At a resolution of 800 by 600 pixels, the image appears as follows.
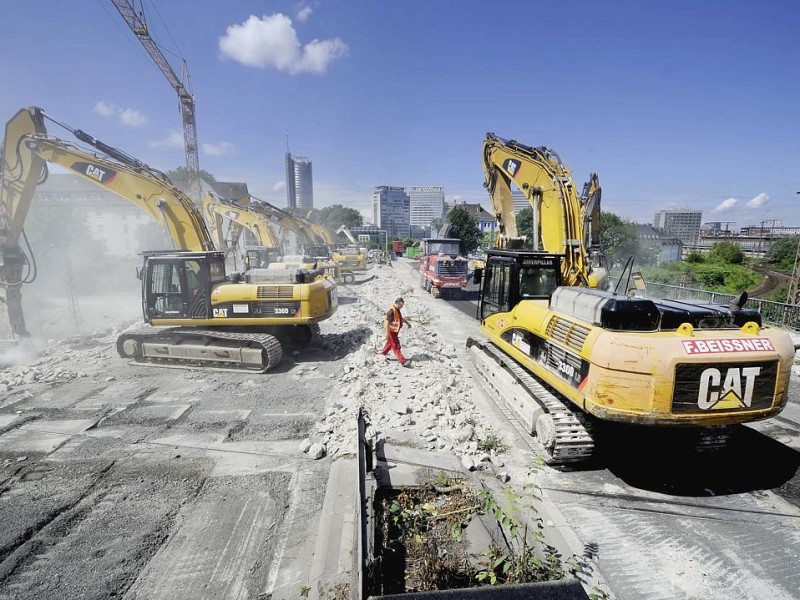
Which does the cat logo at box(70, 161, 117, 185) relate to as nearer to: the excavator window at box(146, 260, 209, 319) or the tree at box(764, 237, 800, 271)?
the excavator window at box(146, 260, 209, 319)

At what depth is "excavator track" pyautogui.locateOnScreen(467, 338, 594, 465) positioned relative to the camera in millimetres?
4648

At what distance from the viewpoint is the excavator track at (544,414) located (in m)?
4.65

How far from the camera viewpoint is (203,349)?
855 centimetres

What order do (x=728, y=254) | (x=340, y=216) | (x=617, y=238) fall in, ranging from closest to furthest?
(x=617, y=238) → (x=728, y=254) → (x=340, y=216)

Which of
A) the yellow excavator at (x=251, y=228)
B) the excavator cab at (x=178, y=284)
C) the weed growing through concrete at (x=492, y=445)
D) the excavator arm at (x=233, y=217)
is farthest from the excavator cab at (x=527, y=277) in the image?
the excavator arm at (x=233, y=217)

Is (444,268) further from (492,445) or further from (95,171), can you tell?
(492,445)

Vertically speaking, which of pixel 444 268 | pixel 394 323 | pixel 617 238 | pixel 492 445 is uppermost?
pixel 617 238

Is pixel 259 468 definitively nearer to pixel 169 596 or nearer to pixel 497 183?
pixel 169 596

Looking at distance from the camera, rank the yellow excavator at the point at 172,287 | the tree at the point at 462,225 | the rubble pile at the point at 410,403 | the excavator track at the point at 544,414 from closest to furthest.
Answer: the excavator track at the point at 544,414
the rubble pile at the point at 410,403
the yellow excavator at the point at 172,287
the tree at the point at 462,225

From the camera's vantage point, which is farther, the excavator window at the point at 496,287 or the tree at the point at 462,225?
the tree at the point at 462,225

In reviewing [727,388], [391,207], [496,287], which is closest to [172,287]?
[496,287]

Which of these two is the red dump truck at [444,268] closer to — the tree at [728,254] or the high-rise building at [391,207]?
the tree at [728,254]

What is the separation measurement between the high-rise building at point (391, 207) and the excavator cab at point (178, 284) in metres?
165

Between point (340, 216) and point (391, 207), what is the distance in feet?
336
